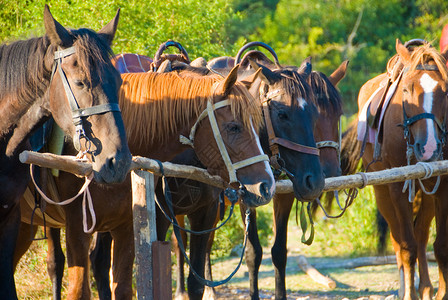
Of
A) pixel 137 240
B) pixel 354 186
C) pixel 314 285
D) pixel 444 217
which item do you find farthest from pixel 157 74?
pixel 314 285

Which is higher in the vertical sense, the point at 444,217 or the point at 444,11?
the point at 444,11

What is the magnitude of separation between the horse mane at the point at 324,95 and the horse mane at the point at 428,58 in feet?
3.40

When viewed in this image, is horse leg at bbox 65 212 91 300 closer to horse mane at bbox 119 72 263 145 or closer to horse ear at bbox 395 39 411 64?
horse mane at bbox 119 72 263 145

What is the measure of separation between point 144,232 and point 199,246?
5.26 feet

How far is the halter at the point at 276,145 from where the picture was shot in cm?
406

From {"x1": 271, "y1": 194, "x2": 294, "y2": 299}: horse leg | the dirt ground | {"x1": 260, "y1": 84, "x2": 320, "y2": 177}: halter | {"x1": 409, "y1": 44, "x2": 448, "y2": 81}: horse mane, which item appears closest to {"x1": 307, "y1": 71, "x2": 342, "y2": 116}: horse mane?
{"x1": 260, "y1": 84, "x2": 320, "y2": 177}: halter

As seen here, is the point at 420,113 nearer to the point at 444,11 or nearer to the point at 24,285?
the point at 24,285

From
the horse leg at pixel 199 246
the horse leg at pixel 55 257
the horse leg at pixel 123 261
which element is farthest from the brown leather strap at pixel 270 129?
the horse leg at pixel 55 257

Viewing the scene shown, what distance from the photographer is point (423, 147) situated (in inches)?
203

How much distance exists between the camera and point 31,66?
324 centimetres

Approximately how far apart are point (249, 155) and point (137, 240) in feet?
2.69

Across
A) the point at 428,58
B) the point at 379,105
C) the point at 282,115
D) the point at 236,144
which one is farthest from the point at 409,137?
the point at 236,144

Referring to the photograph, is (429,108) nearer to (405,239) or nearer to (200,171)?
(405,239)

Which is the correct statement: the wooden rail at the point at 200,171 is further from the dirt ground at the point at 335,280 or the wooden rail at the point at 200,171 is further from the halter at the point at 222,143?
the dirt ground at the point at 335,280
